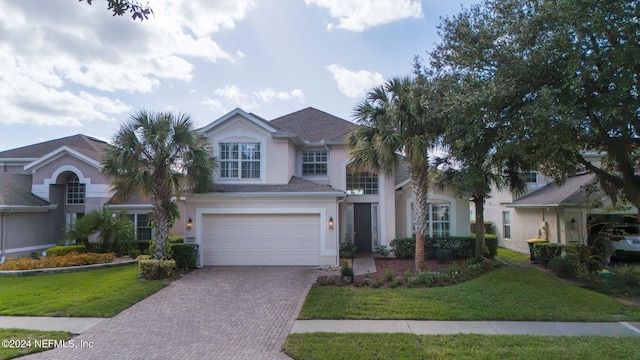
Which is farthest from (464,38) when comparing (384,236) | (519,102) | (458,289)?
(384,236)

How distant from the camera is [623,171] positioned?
9.11 metres

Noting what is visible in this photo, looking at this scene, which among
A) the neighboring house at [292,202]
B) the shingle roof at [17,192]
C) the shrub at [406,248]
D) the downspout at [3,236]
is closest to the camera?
the neighboring house at [292,202]

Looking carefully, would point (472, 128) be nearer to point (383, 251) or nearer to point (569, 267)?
point (569, 267)

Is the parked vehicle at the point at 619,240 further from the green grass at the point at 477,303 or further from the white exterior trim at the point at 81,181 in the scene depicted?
the white exterior trim at the point at 81,181

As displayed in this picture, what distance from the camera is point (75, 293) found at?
395 inches

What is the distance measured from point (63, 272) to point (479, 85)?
1583 centimetres

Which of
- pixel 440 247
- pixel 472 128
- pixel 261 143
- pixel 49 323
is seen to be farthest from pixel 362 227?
pixel 49 323

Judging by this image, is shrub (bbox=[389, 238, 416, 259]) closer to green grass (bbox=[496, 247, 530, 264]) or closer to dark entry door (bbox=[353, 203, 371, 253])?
dark entry door (bbox=[353, 203, 371, 253])

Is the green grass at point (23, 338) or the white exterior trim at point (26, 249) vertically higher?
the white exterior trim at point (26, 249)

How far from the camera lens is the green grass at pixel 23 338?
19.7ft

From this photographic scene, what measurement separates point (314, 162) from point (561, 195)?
39.3 feet

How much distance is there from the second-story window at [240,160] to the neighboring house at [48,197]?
17.2ft

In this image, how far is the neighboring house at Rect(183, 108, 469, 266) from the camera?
14.4 m

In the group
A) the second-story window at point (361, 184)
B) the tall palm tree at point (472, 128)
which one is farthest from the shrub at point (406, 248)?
the tall palm tree at point (472, 128)
